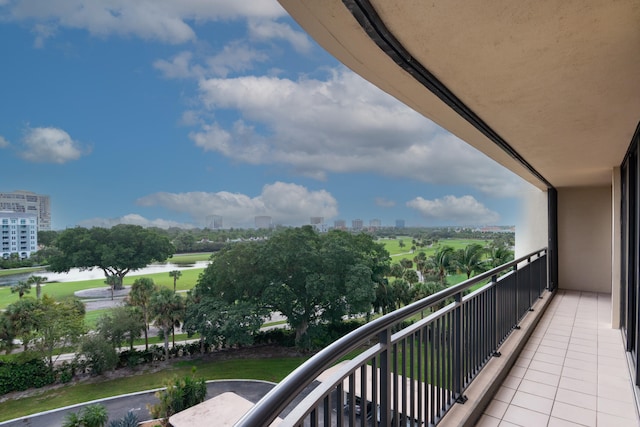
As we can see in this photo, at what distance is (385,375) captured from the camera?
50.8 inches

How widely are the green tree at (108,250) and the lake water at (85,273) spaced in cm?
56

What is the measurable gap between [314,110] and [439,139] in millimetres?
27684

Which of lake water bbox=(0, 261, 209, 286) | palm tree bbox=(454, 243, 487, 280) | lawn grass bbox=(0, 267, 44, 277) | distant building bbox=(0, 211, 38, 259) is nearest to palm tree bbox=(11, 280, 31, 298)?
lake water bbox=(0, 261, 209, 286)

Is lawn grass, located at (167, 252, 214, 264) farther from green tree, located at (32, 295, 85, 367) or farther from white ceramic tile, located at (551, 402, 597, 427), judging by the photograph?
white ceramic tile, located at (551, 402, 597, 427)

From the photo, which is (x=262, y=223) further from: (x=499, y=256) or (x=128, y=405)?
(x=499, y=256)

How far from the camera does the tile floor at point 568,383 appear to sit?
2.11 meters

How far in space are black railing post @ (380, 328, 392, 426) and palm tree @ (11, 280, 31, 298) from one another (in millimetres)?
35884

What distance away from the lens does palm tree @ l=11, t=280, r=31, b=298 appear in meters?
27.0

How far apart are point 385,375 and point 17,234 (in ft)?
127

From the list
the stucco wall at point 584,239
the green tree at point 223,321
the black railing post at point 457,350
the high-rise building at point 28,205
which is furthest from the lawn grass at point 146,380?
the black railing post at point 457,350

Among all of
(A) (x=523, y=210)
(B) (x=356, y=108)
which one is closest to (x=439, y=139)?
(B) (x=356, y=108)

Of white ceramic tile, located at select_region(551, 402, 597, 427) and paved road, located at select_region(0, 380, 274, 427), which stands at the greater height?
white ceramic tile, located at select_region(551, 402, 597, 427)

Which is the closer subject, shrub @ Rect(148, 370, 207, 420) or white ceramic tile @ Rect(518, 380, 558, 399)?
white ceramic tile @ Rect(518, 380, 558, 399)

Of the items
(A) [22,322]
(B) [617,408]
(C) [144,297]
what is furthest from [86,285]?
(B) [617,408]
